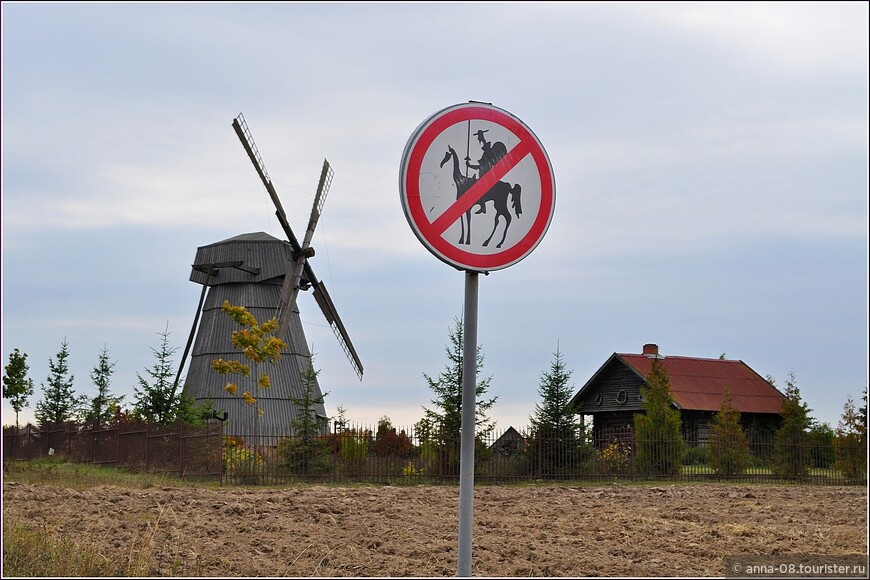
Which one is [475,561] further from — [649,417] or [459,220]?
[649,417]

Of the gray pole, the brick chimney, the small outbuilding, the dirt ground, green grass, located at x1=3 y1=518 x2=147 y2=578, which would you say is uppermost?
the brick chimney

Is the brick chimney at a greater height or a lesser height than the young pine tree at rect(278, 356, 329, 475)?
greater

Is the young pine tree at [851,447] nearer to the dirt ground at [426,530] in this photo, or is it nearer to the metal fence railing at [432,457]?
the metal fence railing at [432,457]

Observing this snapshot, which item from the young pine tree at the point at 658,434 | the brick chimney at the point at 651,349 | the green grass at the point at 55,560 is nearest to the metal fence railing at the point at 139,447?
the young pine tree at the point at 658,434

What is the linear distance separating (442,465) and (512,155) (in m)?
21.2

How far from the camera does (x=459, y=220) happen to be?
4.36 metres

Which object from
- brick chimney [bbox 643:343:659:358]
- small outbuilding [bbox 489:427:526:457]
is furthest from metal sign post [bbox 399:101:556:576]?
brick chimney [bbox 643:343:659:358]

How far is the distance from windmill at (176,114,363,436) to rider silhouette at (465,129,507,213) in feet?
103

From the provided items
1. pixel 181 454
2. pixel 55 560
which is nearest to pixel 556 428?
pixel 181 454

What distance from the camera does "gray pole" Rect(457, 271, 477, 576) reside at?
4145mm

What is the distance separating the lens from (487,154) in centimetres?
448

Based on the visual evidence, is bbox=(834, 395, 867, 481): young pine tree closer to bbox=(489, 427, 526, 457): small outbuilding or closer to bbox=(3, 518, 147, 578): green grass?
bbox=(489, 427, 526, 457): small outbuilding

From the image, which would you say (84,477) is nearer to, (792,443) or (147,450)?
(147,450)

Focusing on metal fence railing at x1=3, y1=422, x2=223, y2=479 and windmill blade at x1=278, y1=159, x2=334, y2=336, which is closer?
metal fence railing at x1=3, y1=422, x2=223, y2=479
